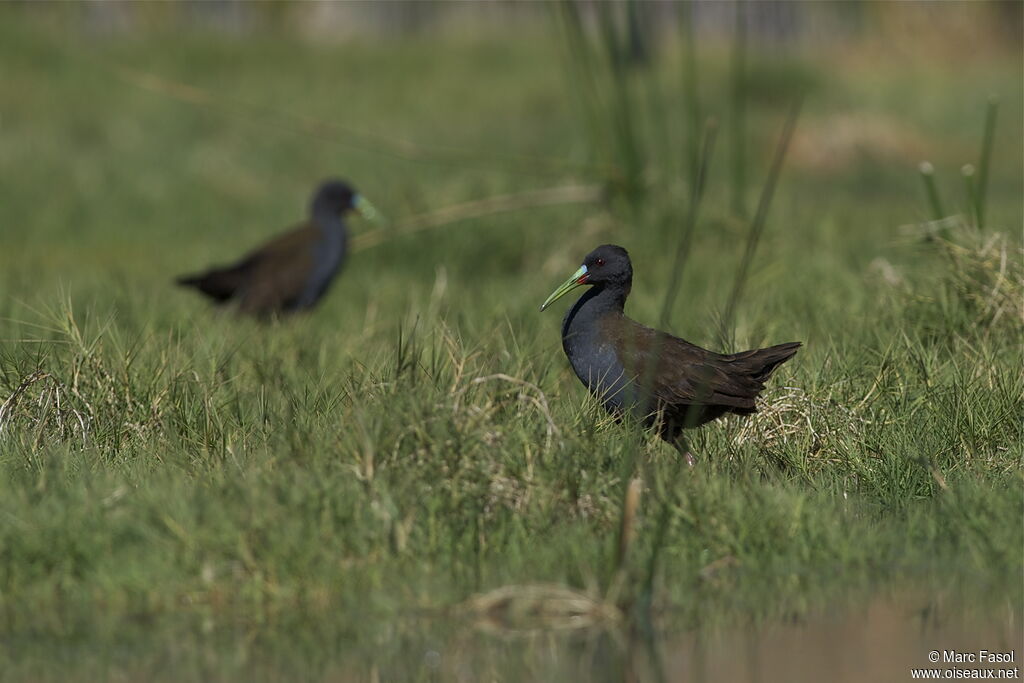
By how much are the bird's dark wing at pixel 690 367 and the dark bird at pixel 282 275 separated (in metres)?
3.70

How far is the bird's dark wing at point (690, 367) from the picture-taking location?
5402mm

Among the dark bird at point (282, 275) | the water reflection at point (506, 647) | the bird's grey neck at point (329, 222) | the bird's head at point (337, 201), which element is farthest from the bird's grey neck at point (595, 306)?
the bird's head at point (337, 201)

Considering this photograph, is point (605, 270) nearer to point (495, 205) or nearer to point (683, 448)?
point (683, 448)

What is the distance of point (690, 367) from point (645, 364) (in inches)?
6.5

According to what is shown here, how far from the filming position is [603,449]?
4875 millimetres

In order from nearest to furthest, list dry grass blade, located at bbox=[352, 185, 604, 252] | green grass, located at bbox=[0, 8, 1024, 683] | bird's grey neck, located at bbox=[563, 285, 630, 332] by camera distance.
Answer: green grass, located at bbox=[0, 8, 1024, 683]
bird's grey neck, located at bbox=[563, 285, 630, 332]
dry grass blade, located at bbox=[352, 185, 604, 252]

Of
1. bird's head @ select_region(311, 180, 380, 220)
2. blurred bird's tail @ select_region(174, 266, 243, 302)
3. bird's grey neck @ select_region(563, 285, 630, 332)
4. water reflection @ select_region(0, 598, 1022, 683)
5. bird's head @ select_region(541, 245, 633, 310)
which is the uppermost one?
bird's head @ select_region(311, 180, 380, 220)

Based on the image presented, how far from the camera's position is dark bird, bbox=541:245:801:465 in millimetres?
5449

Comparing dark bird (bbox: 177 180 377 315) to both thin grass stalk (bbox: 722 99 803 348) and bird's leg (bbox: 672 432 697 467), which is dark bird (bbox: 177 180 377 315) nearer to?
thin grass stalk (bbox: 722 99 803 348)

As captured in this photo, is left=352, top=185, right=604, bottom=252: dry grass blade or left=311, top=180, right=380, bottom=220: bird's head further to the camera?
left=352, top=185, right=604, bottom=252: dry grass blade

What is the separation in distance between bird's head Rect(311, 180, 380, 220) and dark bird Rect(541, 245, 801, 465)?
4033 millimetres

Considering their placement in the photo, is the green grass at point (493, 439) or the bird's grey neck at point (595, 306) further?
the bird's grey neck at point (595, 306)

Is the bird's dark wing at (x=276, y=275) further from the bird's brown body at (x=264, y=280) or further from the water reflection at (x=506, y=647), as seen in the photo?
the water reflection at (x=506, y=647)

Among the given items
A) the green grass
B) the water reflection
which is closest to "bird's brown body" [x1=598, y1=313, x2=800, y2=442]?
the green grass
